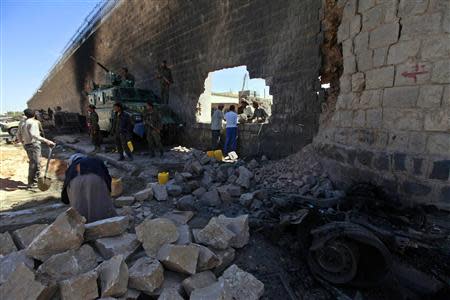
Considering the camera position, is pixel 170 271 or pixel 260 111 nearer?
pixel 170 271

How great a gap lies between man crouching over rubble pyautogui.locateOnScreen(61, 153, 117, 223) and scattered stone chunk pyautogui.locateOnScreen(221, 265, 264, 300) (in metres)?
1.59

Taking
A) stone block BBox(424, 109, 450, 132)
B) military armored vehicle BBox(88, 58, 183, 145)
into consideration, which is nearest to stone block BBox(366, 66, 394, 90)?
stone block BBox(424, 109, 450, 132)

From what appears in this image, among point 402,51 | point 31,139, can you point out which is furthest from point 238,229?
point 31,139

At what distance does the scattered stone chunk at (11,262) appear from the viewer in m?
2.25

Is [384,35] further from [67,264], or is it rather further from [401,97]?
[67,264]

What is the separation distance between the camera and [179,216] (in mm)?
3809

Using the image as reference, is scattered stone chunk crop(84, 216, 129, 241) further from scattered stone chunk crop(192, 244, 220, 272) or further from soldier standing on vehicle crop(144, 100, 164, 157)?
soldier standing on vehicle crop(144, 100, 164, 157)

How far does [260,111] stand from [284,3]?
8.34ft

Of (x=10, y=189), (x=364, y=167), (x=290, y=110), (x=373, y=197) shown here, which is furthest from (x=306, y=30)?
(x=10, y=189)

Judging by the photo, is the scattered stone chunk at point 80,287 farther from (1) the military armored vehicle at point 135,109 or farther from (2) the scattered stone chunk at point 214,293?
(1) the military armored vehicle at point 135,109

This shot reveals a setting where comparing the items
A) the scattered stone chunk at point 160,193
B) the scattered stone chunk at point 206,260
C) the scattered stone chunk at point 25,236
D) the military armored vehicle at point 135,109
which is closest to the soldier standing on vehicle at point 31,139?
the scattered stone chunk at point 160,193

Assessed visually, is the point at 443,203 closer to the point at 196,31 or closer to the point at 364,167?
the point at 364,167

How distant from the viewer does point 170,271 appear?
249cm

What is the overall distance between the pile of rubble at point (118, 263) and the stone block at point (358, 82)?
8.40ft
